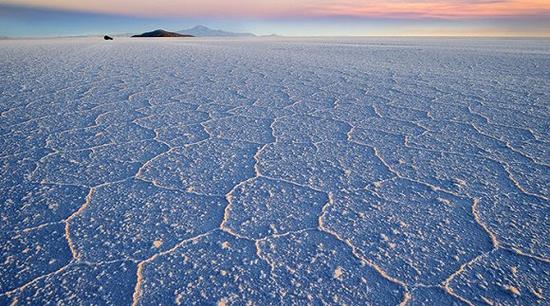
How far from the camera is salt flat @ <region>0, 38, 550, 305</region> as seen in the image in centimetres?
84

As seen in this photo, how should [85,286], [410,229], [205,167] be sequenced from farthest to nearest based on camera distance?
[205,167] < [410,229] < [85,286]

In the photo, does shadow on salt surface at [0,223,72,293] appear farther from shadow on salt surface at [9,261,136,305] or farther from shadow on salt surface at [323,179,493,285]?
shadow on salt surface at [323,179,493,285]

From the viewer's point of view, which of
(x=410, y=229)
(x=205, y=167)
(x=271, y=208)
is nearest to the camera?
(x=410, y=229)

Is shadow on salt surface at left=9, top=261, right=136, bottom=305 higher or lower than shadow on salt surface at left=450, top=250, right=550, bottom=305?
lower

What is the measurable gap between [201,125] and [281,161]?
26.1 inches

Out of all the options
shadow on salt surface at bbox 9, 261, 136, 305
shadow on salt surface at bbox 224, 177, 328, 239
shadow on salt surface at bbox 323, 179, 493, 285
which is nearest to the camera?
shadow on salt surface at bbox 9, 261, 136, 305

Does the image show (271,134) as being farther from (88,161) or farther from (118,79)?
(118,79)

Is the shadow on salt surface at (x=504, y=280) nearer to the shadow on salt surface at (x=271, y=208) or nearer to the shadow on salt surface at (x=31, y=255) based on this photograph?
the shadow on salt surface at (x=271, y=208)

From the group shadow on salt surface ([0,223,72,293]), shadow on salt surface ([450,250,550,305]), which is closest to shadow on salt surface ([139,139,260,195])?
shadow on salt surface ([0,223,72,293])

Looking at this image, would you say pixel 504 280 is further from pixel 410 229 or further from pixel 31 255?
pixel 31 255

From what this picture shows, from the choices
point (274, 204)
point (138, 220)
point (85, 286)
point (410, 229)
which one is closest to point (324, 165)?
point (274, 204)

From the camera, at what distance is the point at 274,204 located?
118 centimetres

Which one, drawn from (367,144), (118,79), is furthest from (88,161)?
(118,79)

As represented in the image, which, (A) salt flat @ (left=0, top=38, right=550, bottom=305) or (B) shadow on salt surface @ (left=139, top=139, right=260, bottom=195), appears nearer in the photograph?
(A) salt flat @ (left=0, top=38, right=550, bottom=305)
